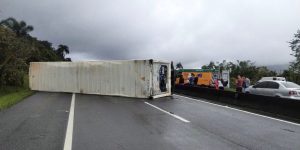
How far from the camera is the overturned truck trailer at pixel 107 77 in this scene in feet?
64.8

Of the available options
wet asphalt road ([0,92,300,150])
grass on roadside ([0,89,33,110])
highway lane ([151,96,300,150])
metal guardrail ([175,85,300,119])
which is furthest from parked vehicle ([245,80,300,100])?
grass on roadside ([0,89,33,110])

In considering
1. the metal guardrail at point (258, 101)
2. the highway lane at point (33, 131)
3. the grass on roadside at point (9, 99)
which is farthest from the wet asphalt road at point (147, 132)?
the grass on roadside at point (9, 99)

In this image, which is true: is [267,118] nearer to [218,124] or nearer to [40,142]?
[218,124]

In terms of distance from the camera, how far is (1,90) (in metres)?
26.6

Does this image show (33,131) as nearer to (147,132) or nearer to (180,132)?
(147,132)

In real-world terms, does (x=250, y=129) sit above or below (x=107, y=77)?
below

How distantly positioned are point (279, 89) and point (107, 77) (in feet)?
35.9

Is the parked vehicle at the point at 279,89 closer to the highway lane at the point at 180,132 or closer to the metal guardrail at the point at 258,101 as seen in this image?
the metal guardrail at the point at 258,101

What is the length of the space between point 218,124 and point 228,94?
8.10m

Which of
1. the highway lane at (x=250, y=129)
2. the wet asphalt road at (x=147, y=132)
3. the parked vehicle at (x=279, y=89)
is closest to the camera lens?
the wet asphalt road at (x=147, y=132)

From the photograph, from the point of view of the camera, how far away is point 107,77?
22.2 m

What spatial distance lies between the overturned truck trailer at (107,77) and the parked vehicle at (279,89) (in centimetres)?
580

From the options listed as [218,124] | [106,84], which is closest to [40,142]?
[218,124]

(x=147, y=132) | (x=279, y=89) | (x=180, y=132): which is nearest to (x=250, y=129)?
(x=180, y=132)
